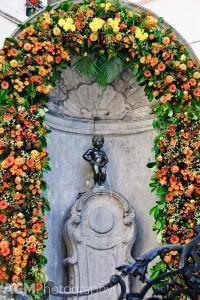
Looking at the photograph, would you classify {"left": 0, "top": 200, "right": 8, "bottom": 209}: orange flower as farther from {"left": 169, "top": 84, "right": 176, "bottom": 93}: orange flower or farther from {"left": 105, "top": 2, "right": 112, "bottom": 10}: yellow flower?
{"left": 105, "top": 2, "right": 112, "bottom": 10}: yellow flower

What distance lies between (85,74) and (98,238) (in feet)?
5.71

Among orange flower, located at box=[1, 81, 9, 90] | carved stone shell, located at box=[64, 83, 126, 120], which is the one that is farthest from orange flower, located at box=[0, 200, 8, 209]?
carved stone shell, located at box=[64, 83, 126, 120]

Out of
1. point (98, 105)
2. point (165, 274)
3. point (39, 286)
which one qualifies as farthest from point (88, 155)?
point (165, 274)

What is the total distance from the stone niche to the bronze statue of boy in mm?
240

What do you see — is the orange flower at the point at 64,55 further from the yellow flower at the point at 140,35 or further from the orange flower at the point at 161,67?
the orange flower at the point at 161,67

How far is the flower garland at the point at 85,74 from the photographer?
6160 millimetres

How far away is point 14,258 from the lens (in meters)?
6.01

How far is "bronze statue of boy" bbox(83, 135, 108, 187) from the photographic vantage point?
7168 mm

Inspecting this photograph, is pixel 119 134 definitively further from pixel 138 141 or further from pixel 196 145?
pixel 196 145

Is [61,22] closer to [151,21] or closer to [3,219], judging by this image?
[151,21]

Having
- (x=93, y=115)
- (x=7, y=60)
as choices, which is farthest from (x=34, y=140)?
(x=93, y=115)

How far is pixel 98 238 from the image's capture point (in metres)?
7.02

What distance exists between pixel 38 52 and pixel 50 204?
1580 millimetres

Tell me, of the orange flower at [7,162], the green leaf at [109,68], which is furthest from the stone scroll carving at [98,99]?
the orange flower at [7,162]
